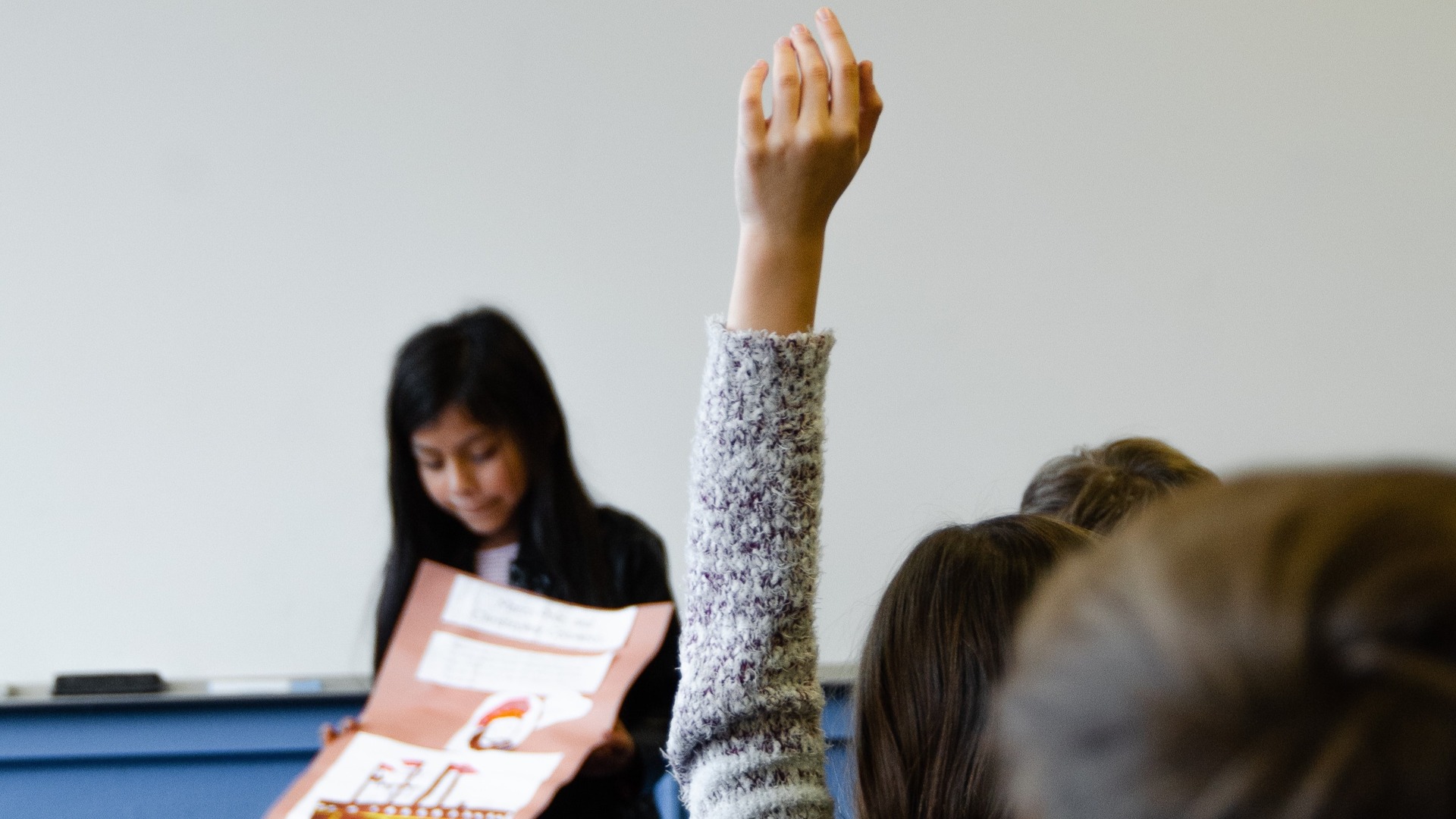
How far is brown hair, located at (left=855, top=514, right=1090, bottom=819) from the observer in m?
0.52

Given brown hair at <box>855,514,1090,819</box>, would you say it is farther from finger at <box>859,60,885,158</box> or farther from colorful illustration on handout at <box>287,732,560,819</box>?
colorful illustration on handout at <box>287,732,560,819</box>

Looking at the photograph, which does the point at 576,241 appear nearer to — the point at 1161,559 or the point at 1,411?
the point at 1,411

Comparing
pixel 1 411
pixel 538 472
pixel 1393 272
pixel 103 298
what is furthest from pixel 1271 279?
pixel 1 411

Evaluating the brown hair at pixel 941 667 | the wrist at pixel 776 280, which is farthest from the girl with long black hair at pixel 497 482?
the wrist at pixel 776 280

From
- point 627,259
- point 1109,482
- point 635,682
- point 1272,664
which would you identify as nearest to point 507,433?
point 635,682

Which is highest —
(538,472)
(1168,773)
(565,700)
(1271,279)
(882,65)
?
(882,65)

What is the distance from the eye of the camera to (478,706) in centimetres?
116

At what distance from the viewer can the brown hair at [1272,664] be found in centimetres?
21

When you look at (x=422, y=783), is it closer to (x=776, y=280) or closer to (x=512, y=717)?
(x=512, y=717)

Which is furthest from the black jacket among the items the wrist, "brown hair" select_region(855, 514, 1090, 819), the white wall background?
the wrist

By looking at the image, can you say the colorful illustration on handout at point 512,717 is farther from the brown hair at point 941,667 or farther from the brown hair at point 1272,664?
the brown hair at point 1272,664

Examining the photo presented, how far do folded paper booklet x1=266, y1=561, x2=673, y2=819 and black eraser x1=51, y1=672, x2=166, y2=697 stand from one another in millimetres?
695

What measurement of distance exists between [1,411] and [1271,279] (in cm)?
193

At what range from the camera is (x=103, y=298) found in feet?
5.72
